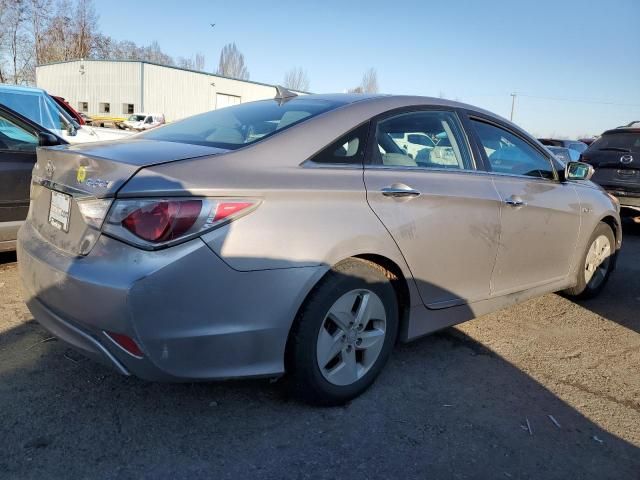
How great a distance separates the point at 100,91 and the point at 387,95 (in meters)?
48.5

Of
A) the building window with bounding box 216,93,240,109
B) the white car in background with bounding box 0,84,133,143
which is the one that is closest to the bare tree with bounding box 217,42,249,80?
the building window with bounding box 216,93,240,109

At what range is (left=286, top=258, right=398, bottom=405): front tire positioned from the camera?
244 cm

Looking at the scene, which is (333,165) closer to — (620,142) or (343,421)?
(343,421)

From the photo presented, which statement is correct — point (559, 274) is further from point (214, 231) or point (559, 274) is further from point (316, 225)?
point (214, 231)

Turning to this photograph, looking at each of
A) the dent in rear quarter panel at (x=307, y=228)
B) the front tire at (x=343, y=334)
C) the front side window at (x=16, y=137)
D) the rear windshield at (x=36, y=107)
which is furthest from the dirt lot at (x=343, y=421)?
the rear windshield at (x=36, y=107)

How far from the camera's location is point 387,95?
310 cm

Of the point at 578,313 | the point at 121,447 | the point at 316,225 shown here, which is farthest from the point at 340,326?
the point at 578,313

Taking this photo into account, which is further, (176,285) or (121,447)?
(121,447)

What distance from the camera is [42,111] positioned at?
7.68m

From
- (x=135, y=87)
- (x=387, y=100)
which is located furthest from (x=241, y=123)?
(x=135, y=87)

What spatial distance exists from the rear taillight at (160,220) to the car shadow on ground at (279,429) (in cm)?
92

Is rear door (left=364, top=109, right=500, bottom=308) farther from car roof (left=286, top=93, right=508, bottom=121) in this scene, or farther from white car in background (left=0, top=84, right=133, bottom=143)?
white car in background (left=0, top=84, right=133, bottom=143)

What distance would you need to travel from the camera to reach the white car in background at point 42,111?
23.8 ft

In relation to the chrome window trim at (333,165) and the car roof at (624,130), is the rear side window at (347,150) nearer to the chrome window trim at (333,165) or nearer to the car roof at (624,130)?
the chrome window trim at (333,165)
